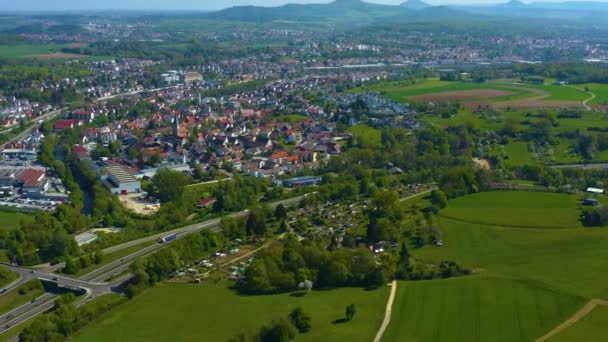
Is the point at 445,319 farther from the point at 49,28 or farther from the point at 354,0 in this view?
the point at 354,0

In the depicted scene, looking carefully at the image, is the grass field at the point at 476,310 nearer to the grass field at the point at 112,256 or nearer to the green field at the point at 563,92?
the grass field at the point at 112,256

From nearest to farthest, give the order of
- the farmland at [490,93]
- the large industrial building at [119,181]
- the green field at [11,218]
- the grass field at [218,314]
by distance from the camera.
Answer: the grass field at [218,314] → the green field at [11,218] → the large industrial building at [119,181] → the farmland at [490,93]

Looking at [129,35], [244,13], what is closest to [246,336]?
[129,35]

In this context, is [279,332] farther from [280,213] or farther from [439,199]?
[439,199]

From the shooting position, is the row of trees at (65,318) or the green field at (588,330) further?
the row of trees at (65,318)

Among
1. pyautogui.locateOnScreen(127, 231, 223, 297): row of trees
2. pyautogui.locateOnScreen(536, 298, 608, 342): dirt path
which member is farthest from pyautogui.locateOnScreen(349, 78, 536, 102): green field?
pyautogui.locateOnScreen(536, 298, 608, 342): dirt path

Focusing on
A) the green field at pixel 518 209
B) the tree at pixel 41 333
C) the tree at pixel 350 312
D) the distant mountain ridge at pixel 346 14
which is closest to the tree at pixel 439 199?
the green field at pixel 518 209

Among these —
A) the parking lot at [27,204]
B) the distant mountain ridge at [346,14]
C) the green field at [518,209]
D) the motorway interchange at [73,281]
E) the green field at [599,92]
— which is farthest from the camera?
the distant mountain ridge at [346,14]
